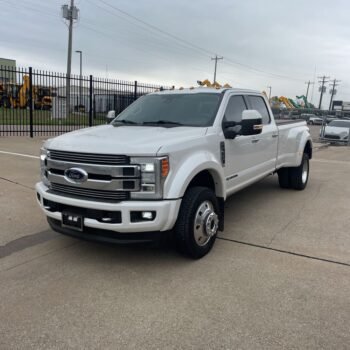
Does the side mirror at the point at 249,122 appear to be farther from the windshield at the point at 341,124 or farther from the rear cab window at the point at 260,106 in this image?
the windshield at the point at 341,124

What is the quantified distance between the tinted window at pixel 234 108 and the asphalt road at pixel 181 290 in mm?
1474

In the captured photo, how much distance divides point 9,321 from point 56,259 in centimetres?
114

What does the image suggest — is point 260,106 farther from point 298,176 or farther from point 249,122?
point 298,176

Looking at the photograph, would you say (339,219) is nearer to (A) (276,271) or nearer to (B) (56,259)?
(A) (276,271)

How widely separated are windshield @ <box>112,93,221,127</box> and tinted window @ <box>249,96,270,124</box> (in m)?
1.02

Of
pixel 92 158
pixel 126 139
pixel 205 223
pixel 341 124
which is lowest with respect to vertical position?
pixel 205 223

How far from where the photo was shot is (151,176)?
3404 millimetres

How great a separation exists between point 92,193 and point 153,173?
0.64 metres

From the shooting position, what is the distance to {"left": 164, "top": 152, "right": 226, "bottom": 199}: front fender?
3518mm

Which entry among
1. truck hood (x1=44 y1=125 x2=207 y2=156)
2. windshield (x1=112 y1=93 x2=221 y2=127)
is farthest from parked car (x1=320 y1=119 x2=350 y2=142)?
truck hood (x1=44 y1=125 x2=207 y2=156)

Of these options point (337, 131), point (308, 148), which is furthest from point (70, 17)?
point (308, 148)

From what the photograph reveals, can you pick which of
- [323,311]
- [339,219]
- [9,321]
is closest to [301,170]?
[339,219]

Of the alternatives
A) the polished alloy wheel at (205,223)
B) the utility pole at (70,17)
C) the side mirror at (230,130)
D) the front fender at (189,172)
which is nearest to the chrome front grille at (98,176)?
the front fender at (189,172)

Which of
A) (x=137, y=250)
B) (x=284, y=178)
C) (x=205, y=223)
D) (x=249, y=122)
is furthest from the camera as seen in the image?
(x=284, y=178)
